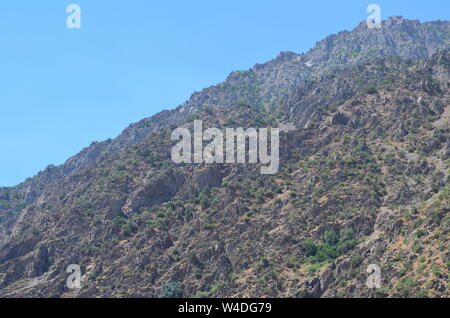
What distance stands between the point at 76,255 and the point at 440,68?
96.7m

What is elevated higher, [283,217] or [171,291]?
[283,217]

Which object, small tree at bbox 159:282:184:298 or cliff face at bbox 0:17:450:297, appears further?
small tree at bbox 159:282:184:298

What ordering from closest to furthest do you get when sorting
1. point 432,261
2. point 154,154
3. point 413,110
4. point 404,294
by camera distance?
point 404,294
point 432,261
point 413,110
point 154,154

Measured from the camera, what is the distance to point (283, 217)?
11862 cm

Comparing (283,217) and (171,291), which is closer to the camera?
(171,291)

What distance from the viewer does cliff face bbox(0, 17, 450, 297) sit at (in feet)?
313

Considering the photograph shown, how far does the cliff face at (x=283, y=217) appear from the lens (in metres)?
95.4

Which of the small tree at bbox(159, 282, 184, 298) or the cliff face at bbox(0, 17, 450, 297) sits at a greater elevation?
the cliff face at bbox(0, 17, 450, 297)

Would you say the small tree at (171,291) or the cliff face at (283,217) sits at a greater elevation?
the cliff face at (283,217)

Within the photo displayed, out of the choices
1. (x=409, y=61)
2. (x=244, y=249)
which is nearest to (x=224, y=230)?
(x=244, y=249)

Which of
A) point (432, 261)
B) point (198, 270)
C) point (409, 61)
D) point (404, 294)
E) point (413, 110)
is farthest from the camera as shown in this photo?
point (409, 61)

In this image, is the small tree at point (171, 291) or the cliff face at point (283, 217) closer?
the cliff face at point (283, 217)

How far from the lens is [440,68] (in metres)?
164
